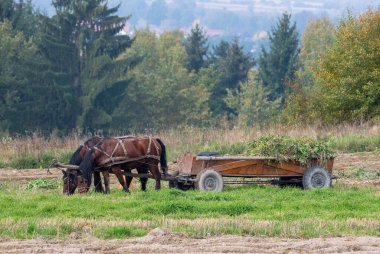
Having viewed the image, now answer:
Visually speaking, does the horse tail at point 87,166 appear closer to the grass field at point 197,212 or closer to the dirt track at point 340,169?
the grass field at point 197,212

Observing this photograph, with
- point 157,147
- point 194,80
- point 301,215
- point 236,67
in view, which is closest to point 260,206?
point 301,215

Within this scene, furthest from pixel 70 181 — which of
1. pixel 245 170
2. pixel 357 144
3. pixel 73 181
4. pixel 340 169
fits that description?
pixel 357 144

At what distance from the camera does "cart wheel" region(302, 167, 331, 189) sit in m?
22.0

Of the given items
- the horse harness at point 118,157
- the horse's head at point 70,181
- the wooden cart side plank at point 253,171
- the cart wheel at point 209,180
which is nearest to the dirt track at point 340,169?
the wooden cart side plank at point 253,171

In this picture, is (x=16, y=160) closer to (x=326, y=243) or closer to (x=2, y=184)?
(x=2, y=184)

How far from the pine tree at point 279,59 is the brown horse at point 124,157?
63.3 metres

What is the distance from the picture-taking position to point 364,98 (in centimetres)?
4156

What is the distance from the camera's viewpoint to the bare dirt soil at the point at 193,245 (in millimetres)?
14328

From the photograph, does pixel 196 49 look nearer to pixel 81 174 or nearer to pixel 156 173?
pixel 156 173

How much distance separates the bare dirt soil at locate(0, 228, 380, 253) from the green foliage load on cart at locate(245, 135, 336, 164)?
A: 673 centimetres

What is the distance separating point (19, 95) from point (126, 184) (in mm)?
48426

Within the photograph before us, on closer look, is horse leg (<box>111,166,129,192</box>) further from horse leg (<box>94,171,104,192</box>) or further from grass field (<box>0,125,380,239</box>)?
grass field (<box>0,125,380,239</box>)

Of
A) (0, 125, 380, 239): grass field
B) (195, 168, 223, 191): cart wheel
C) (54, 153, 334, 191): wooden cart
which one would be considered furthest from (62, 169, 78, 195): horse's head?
(195, 168, 223, 191): cart wheel

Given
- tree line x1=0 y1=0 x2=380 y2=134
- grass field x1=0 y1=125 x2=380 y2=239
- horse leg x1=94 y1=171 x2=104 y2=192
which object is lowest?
grass field x1=0 y1=125 x2=380 y2=239
